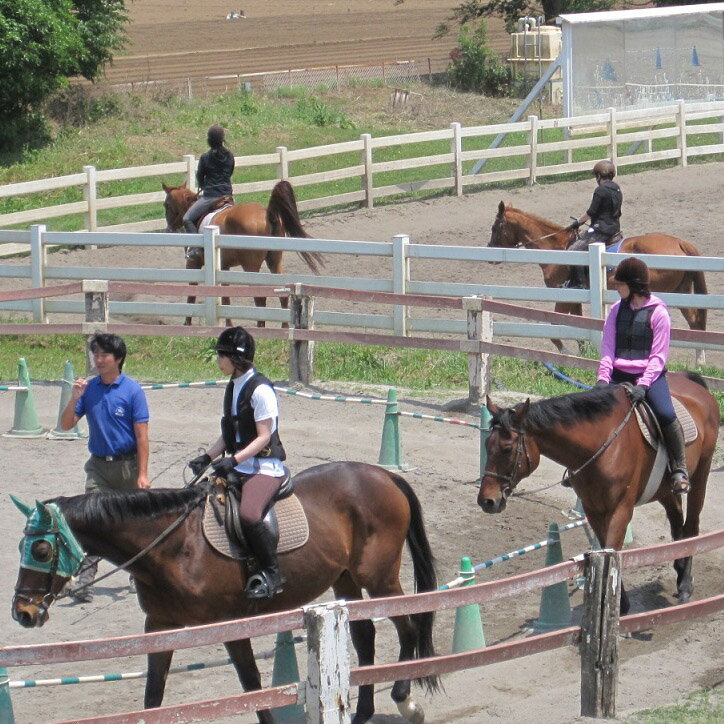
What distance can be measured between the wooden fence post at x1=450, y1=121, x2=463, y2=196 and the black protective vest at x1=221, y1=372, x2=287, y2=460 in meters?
18.5

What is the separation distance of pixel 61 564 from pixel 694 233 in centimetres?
1763

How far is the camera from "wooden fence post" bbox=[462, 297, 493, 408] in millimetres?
13562

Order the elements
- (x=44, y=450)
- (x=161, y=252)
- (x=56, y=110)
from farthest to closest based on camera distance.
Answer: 1. (x=56, y=110)
2. (x=161, y=252)
3. (x=44, y=450)

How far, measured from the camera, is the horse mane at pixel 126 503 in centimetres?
669

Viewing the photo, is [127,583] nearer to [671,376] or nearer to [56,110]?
[671,376]

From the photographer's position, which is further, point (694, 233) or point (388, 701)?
point (694, 233)

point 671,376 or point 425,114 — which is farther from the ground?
point 425,114

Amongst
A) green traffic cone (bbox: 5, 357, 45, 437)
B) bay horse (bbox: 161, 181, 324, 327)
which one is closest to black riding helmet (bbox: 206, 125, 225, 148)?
bay horse (bbox: 161, 181, 324, 327)

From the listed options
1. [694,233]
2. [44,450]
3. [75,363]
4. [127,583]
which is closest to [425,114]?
[694,233]

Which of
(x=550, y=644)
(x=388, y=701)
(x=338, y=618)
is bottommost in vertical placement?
(x=388, y=701)

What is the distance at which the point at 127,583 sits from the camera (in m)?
9.62

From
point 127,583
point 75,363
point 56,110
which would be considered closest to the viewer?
point 127,583

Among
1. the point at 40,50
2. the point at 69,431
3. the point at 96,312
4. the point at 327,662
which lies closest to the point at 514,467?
the point at 327,662

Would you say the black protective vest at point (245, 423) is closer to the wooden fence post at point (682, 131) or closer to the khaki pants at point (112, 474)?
the khaki pants at point (112, 474)
